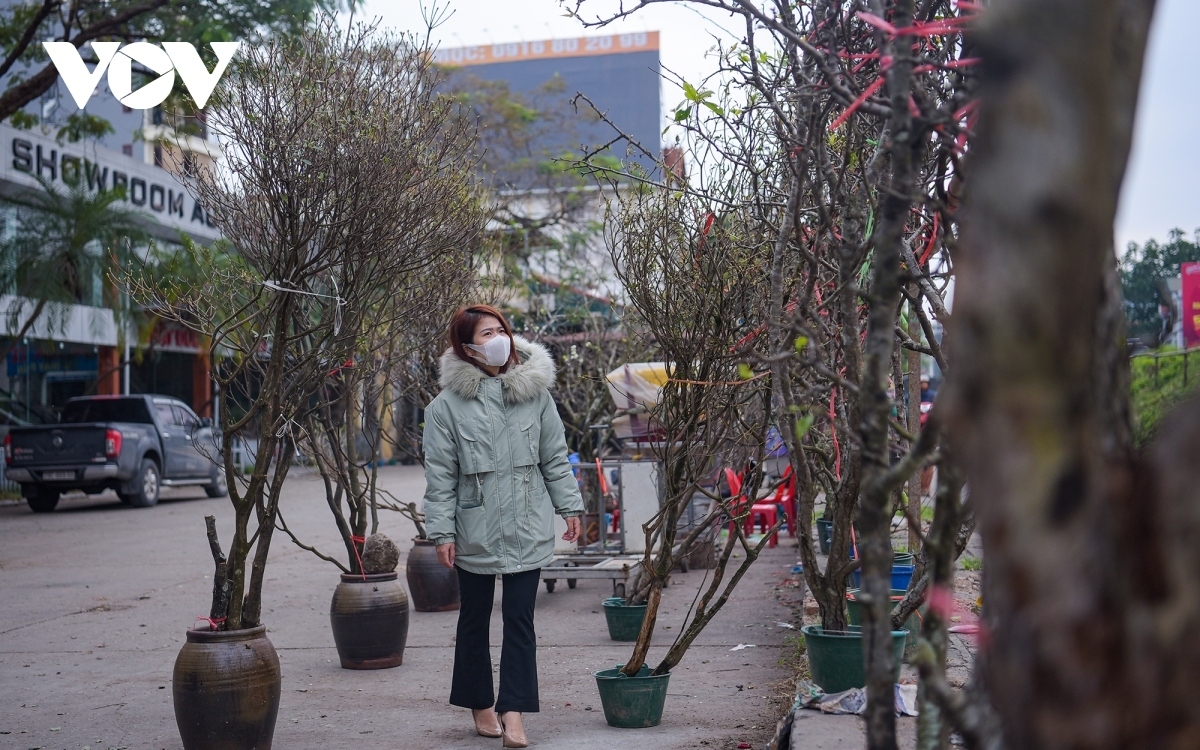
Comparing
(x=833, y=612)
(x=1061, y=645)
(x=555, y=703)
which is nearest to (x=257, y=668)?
(x=555, y=703)

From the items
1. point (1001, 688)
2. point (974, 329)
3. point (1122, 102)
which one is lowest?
point (1001, 688)

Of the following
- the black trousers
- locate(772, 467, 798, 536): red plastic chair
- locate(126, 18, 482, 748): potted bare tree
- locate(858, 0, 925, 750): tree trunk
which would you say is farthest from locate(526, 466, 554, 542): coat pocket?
locate(772, 467, 798, 536): red plastic chair

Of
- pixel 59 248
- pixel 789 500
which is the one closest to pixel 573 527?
pixel 789 500

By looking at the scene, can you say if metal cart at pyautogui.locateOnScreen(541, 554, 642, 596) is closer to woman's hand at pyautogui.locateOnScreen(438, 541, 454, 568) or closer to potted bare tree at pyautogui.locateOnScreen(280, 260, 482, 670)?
potted bare tree at pyautogui.locateOnScreen(280, 260, 482, 670)

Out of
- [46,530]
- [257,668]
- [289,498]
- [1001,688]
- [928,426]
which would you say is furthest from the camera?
[289,498]

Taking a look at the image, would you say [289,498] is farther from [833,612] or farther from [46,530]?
[833,612]

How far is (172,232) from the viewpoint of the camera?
28.6 metres

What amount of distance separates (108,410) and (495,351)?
18.2m

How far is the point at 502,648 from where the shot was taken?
5.28m

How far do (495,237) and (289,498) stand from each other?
1353 centimetres

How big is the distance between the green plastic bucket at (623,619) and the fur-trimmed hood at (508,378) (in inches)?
105

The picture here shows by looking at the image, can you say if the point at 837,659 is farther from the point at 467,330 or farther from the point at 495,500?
the point at 467,330

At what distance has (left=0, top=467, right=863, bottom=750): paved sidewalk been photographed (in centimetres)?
552

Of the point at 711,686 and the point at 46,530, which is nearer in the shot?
the point at 711,686
